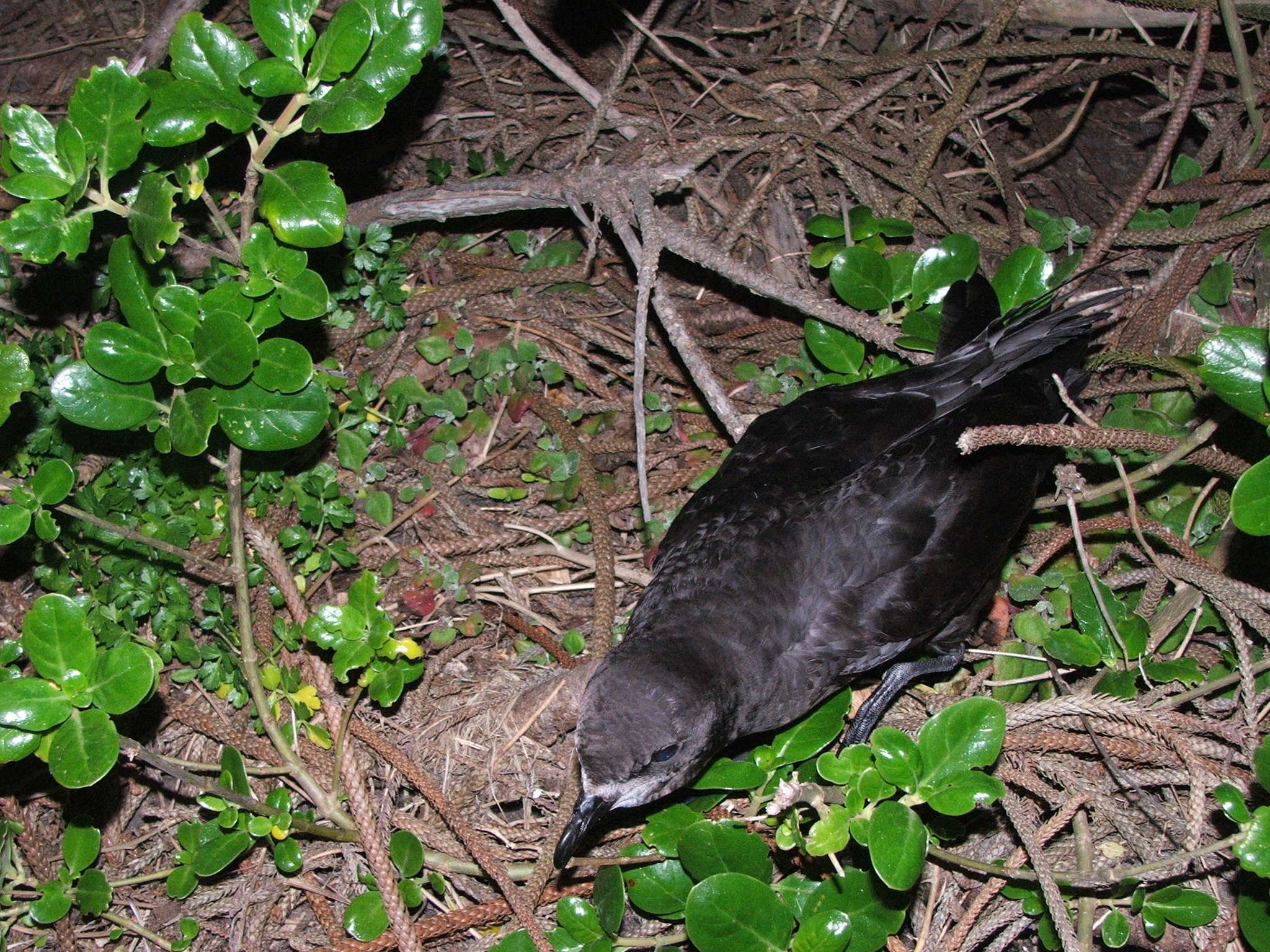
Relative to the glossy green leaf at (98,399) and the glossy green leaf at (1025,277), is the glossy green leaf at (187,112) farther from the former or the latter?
the glossy green leaf at (1025,277)

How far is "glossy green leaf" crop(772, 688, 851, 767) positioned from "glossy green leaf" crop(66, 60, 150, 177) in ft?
8.12

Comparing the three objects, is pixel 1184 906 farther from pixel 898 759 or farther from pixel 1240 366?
pixel 1240 366

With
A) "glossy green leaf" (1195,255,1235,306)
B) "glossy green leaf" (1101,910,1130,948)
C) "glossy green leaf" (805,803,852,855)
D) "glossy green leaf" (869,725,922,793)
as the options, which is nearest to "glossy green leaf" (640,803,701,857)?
"glossy green leaf" (805,803,852,855)

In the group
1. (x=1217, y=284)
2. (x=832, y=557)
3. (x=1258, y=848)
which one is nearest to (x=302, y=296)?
(x=832, y=557)

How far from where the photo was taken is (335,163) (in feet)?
13.4

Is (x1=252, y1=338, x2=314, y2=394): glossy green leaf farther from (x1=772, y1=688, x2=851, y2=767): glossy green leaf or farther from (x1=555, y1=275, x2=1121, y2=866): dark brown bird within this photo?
(x1=772, y1=688, x2=851, y2=767): glossy green leaf

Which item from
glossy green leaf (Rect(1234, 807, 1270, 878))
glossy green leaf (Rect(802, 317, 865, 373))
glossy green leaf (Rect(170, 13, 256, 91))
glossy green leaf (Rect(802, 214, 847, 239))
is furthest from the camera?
glossy green leaf (Rect(802, 214, 847, 239))

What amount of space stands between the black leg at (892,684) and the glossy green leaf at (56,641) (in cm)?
240

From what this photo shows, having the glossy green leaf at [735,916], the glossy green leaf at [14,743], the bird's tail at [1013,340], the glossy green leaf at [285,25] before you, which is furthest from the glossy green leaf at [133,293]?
the bird's tail at [1013,340]

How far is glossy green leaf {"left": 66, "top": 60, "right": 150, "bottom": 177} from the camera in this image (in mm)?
2438

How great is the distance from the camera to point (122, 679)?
7.75 feet

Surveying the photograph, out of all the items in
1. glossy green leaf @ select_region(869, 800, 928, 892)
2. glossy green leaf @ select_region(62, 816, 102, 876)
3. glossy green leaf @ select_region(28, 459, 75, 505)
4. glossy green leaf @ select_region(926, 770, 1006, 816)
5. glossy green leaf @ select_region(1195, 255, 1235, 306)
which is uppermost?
glossy green leaf @ select_region(1195, 255, 1235, 306)

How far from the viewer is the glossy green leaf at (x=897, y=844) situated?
2189mm

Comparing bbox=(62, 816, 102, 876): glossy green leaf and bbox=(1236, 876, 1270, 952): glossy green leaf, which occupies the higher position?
bbox=(1236, 876, 1270, 952): glossy green leaf
